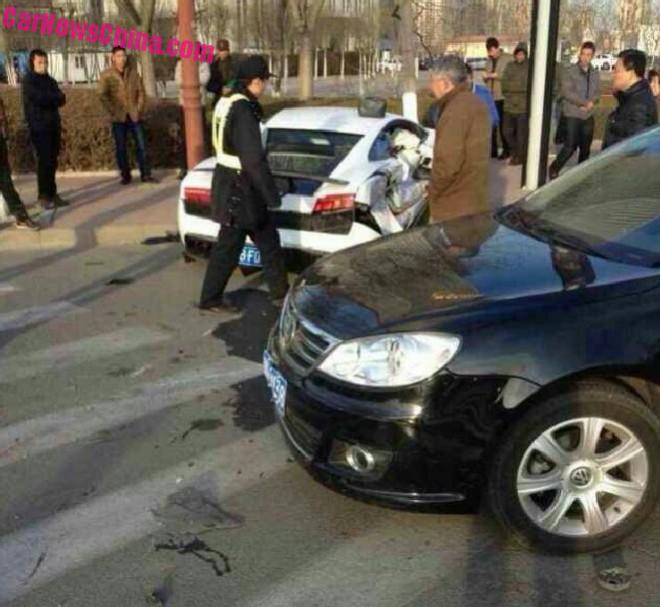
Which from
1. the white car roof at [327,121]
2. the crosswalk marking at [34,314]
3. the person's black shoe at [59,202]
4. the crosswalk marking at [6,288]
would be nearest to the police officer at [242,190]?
the crosswalk marking at [34,314]

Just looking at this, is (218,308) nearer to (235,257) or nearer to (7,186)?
(235,257)

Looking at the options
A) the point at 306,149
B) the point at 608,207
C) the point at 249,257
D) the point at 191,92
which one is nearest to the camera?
the point at 608,207

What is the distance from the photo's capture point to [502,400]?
2963mm

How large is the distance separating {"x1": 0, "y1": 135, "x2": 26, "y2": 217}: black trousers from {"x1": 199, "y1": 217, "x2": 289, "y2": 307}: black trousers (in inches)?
132

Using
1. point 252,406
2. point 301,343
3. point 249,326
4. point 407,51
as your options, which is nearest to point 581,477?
point 301,343

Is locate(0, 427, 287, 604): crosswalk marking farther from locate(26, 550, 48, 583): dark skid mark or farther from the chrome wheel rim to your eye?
the chrome wheel rim

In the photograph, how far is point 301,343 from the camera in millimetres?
3434

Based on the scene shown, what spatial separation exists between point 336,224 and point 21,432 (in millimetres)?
2833

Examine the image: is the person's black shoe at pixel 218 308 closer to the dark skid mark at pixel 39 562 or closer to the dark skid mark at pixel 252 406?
the dark skid mark at pixel 252 406

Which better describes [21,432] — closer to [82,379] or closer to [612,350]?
[82,379]

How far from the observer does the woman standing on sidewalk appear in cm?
841

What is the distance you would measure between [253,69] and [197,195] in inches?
56.5

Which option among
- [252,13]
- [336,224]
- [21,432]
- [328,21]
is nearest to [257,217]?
[336,224]

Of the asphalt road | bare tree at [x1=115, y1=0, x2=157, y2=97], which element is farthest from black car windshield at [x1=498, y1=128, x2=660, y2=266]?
bare tree at [x1=115, y1=0, x2=157, y2=97]
